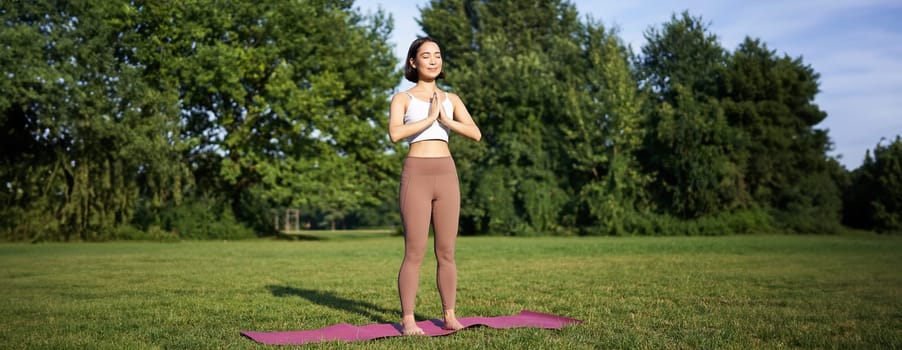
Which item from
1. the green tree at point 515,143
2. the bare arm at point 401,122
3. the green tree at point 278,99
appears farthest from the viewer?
the green tree at point 515,143

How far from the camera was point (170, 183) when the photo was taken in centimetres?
2905

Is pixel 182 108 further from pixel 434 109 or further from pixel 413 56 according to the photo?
pixel 434 109

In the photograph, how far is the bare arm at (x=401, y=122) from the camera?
5.75 metres

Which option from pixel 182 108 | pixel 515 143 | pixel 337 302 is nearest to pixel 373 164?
pixel 515 143

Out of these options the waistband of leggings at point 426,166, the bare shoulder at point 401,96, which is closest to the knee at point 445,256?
the waistband of leggings at point 426,166

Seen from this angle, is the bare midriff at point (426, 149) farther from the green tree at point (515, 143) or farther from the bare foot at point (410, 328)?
the green tree at point (515, 143)

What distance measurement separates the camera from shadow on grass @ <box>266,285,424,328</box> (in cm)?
725

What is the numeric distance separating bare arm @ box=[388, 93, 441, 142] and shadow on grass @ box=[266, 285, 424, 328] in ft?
6.46

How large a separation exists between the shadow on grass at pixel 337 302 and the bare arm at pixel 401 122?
1969 millimetres

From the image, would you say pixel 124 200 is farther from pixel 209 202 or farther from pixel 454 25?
pixel 454 25

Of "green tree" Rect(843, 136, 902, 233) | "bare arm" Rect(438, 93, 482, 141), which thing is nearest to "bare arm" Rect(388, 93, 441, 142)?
"bare arm" Rect(438, 93, 482, 141)

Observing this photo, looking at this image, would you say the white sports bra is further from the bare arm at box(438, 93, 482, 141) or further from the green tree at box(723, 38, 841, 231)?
the green tree at box(723, 38, 841, 231)

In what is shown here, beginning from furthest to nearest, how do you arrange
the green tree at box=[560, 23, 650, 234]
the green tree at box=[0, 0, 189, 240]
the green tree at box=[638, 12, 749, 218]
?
the green tree at box=[560, 23, 650, 234]
the green tree at box=[638, 12, 749, 218]
the green tree at box=[0, 0, 189, 240]

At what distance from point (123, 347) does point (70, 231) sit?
25.0 meters
